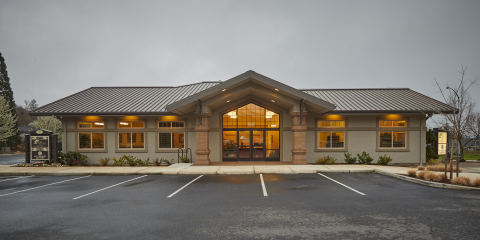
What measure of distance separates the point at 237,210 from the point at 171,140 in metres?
11.2

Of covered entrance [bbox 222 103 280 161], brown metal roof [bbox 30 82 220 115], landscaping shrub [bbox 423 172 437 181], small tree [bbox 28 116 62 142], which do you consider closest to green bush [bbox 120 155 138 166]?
brown metal roof [bbox 30 82 220 115]

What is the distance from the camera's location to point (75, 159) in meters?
15.7

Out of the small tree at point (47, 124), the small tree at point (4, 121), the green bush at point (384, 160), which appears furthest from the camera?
the small tree at point (47, 124)

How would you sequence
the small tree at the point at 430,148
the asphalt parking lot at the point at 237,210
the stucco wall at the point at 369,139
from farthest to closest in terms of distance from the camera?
the small tree at the point at 430,148 → the stucco wall at the point at 369,139 → the asphalt parking lot at the point at 237,210

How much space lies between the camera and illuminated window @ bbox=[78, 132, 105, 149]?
1658 cm

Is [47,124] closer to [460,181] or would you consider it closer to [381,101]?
[381,101]

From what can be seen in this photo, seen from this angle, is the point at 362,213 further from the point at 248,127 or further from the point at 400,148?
the point at 400,148

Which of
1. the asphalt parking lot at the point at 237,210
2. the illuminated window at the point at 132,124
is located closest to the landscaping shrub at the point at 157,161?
the illuminated window at the point at 132,124

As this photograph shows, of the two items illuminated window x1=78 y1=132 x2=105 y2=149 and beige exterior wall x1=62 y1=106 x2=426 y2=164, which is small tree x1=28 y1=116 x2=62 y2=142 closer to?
illuminated window x1=78 y1=132 x2=105 y2=149

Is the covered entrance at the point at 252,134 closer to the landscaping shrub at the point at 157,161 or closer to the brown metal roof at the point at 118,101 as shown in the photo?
the landscaping shrub at the point at 157,161

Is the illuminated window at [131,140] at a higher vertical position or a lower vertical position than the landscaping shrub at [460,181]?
higher

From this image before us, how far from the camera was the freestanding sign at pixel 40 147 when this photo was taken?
50.1ft

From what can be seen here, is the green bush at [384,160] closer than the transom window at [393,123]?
Yes

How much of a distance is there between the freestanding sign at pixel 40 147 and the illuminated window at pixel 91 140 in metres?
1.52
